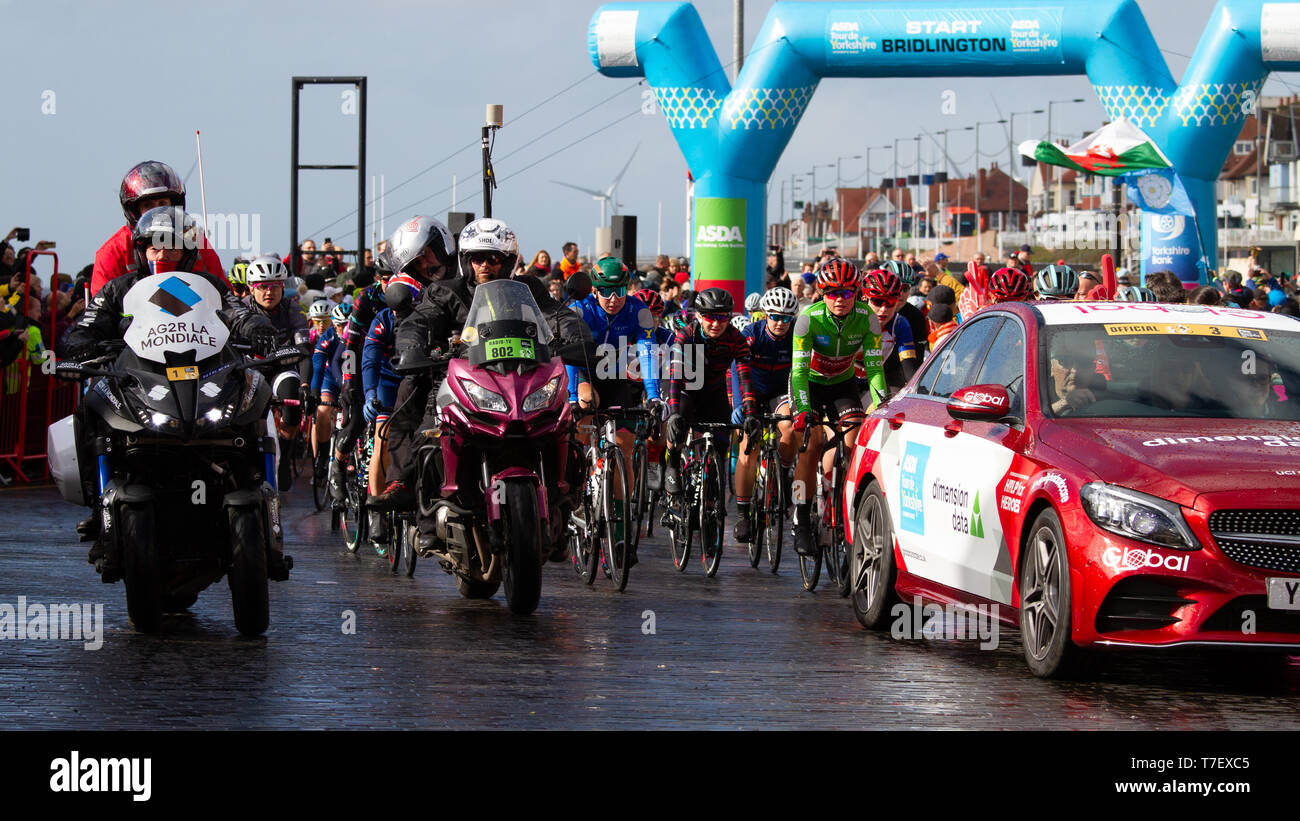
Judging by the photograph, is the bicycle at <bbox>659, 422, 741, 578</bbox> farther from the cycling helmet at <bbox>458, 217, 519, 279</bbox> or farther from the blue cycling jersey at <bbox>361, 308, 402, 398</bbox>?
the cycling helmet at <bbox>458, 217, 519, 279</bbox>

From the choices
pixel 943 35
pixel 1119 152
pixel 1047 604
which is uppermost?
pixel 943 35

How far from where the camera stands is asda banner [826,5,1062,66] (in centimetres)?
2666

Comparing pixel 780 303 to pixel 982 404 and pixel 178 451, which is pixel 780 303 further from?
pixel 178 451

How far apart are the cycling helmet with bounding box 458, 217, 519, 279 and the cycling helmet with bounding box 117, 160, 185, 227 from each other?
1658mm

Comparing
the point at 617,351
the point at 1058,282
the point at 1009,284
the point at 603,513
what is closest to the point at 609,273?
the point at 617,351

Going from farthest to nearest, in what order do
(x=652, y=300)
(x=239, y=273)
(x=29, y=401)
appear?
(x=29, y=401) < (x=239, y=273) < (x=652, y=300)

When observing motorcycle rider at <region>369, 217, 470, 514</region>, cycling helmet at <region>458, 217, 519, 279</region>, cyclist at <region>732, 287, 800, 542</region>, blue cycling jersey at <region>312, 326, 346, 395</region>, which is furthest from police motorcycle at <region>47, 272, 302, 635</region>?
blue cycling jersey at <region>312, 326, 346, 395</region>

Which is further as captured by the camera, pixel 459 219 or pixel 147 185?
pixel 459 219

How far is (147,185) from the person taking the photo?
1068cm

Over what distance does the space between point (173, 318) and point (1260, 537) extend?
16.3 ft

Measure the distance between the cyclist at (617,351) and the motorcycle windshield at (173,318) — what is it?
12.5ft

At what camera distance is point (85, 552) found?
13461 millimetres

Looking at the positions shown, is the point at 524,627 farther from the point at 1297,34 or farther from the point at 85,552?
the point at 1297,34
